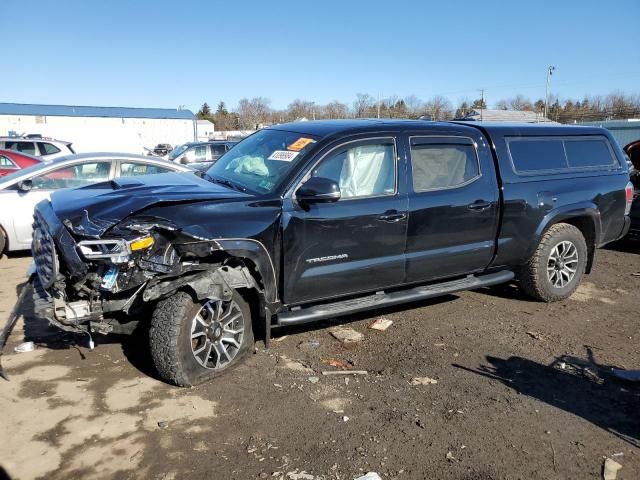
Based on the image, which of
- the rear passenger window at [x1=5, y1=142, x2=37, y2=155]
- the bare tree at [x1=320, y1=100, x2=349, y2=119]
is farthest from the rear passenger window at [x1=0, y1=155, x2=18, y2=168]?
the bare tree at [x1=320, y1=100, x2=349, y2=119]

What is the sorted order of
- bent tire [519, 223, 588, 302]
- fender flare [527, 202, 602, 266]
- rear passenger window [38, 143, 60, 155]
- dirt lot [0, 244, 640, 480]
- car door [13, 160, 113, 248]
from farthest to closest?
rear passenger window [38, 143, 60, 155] < car door [13, 160, 113, 248] < bent tire [519, 223, 588, 302] < fender flare [527, 202, 602, 266] < dirt lot [0, 244, 640, 480]

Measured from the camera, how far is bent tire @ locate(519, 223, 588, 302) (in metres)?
5.59

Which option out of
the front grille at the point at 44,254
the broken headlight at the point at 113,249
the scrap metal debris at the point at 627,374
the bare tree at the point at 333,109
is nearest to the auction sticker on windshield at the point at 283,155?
the broken headlight at the point at 113,249

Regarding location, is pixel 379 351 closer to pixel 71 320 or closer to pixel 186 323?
pixel 186 323

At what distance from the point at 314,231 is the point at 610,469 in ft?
8.24

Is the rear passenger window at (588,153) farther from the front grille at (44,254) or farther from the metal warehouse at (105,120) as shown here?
the metal warehouse at (105,120)

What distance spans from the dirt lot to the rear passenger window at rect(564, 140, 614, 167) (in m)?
1.90

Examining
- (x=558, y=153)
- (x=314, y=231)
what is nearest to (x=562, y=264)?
(x=558, y=153)

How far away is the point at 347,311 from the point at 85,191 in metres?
2.43

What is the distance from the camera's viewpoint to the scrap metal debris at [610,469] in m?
2.90

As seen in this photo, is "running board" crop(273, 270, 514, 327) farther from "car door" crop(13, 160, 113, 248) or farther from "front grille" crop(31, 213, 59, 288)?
"car door" crop(13, 160, 113, 248)

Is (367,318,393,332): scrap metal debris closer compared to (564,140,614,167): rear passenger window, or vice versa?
(367,318,393,332): scrap metal debris

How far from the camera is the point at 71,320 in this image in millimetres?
3463

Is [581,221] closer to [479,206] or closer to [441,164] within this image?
[479,206]
